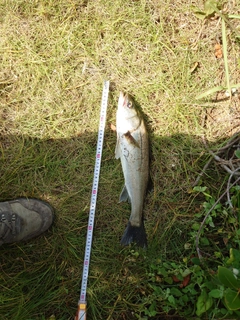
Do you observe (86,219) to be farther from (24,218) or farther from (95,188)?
(24,218)

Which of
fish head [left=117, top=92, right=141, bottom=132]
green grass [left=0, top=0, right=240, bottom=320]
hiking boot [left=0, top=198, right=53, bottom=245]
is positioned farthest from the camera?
green grass [left=0, top=0, right=240, bottom=320]

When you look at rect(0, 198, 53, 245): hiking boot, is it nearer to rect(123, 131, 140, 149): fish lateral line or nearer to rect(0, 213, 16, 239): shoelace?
rect(0, 213, 16, 239): shoelace

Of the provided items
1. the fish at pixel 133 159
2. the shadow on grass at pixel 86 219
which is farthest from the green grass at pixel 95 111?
the fish at pixel 133 159

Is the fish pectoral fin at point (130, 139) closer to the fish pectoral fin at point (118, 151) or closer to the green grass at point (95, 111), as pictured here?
the fish pectoral fin at point (118, 151)

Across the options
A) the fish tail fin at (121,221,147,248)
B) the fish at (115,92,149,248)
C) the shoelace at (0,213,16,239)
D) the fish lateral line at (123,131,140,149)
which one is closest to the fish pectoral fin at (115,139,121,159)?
the fish at (115,92,149,248)

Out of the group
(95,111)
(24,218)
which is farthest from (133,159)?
(24,218)
